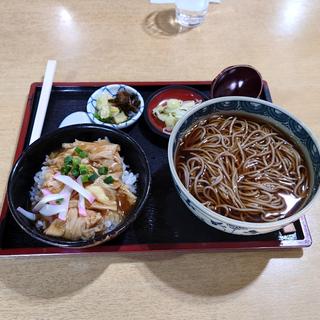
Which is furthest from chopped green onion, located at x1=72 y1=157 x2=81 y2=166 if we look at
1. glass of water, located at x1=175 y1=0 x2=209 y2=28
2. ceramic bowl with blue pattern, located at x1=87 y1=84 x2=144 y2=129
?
glass of water, located at x1=175 y1=0 x2=209 y2=28

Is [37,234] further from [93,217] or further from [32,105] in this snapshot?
[32,105]

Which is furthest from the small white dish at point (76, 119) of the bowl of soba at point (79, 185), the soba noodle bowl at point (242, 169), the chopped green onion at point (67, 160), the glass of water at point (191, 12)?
the glass of water at point (191, 12)

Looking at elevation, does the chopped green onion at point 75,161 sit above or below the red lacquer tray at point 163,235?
above

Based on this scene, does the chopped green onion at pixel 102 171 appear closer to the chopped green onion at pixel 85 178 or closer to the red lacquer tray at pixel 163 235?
the chopped green onion at pixel 85 178

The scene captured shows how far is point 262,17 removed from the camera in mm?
1739

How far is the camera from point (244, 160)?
1.08 metres

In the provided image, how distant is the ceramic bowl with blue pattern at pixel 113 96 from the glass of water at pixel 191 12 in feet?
1.89

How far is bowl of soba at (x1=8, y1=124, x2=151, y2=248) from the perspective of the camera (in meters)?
0.97

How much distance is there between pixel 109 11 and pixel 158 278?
1.39m

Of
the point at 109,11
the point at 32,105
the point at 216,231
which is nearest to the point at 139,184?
the point at 216,231

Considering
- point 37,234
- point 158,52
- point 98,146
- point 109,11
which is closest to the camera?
point 37,234

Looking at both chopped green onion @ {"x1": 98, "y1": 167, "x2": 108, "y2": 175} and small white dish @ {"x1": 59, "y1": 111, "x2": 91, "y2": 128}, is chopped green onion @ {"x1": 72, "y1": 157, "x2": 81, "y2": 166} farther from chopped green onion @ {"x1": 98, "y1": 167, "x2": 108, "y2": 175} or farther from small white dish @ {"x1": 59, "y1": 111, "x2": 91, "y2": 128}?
small white dish @ {"x1": 59, "y1": 111, "x2": 91, "y2": 128}

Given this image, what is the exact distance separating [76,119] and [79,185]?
37 centimetres

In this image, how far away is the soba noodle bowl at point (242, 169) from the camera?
3.24 ft
